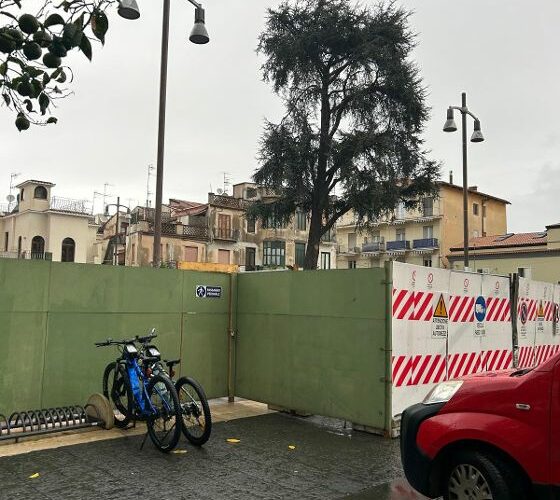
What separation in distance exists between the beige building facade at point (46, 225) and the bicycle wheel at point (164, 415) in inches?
1788

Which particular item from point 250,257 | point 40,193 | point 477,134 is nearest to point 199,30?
point 477,134

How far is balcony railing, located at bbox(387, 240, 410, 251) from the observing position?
66.8m

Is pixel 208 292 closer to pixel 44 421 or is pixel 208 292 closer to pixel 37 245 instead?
pixel 44 421

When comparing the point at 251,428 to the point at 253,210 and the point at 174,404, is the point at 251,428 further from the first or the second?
the point at 253,210

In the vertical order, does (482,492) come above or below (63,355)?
below

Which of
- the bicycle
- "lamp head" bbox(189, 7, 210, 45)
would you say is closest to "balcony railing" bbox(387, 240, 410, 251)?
"lamp head" bbox(189, 7, 210, 45)

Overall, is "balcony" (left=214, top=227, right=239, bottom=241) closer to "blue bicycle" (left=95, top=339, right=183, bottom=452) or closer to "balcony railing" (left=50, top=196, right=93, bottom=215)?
"balcony railing" (left=50, top=196, right=93, bottom=215)

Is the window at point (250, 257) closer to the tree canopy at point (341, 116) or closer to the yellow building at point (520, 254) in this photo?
the yellow building at point (520, 254)

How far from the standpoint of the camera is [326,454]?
6.54 meters

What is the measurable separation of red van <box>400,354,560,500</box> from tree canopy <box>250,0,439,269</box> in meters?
20.8

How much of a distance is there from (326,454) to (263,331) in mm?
2903

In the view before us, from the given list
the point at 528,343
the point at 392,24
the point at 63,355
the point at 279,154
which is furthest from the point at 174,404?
the point at 392,24

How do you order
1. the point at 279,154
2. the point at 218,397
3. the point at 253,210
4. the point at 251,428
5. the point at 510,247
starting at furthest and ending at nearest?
1. the point at 510,247
2. the point at 253,210
3. the point at 279,154
4. the point at 218,397
5. the point at 251,428

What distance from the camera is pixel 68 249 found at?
165ft
